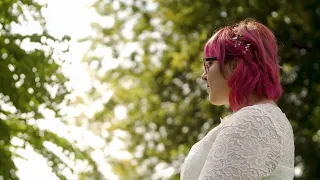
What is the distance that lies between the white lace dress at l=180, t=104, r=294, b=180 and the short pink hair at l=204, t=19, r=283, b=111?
75 mm

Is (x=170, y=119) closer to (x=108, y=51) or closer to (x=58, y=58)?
(x=108, y=51)

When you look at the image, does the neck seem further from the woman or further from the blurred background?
the blurred background

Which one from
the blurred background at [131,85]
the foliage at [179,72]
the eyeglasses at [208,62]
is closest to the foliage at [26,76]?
the blurred background at [131,85]

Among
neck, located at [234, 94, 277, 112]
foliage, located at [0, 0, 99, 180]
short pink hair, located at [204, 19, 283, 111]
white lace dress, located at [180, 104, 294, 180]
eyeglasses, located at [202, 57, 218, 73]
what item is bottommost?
white lace dress, located at [180, 104, 294, 180]

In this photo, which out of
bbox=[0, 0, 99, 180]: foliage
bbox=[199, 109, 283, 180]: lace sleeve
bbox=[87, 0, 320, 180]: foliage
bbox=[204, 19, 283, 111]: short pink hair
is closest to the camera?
bbox=[199, 109, 283, 180]: lace sleeve

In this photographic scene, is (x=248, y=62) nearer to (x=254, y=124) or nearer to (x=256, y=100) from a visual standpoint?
(x=256, y=100)

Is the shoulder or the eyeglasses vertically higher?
the eyeglasses

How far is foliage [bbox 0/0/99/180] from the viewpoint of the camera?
7520 millimetres

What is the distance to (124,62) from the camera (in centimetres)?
1448

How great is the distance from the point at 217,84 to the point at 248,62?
0.41 ft

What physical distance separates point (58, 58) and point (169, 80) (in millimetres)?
6443

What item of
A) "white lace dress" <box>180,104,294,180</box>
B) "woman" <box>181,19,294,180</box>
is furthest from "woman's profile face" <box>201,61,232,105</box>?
"white lace dress" <box>180,104,294,180</box>

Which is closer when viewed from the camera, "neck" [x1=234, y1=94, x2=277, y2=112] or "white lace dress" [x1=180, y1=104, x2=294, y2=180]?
"white lace dress" [x1=180, y1=104, x2=294, y2=180]

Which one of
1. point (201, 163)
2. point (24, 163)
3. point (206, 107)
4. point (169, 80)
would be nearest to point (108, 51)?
point (169, 80)
